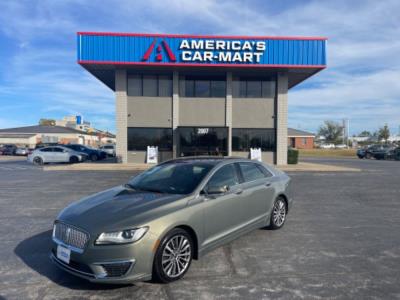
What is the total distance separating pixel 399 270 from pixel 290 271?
153 centimetres

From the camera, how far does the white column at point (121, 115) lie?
21.2 metres

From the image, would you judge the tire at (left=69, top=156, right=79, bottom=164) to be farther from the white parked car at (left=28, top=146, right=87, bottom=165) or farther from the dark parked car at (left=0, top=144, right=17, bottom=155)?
the dark parked car at (left=0, top=144, right=17, bottom=155)

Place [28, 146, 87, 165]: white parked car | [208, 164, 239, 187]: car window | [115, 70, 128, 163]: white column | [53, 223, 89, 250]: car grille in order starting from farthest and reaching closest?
[28, 146, 87, 165]: white parked car < [115, 70, 128, 163]: white column < [208, 164, 239, 187]: car window < [53, 223, 89, 250]: car grille

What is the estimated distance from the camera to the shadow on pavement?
3440 millimetres

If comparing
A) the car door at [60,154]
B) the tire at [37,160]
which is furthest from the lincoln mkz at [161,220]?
the tire at [37,160]

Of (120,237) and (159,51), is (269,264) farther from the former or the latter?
(159,51)

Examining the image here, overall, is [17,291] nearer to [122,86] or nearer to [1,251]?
[1,251]

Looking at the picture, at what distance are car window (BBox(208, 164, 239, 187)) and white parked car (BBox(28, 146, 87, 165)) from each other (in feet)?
70.4

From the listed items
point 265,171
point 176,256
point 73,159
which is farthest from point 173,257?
point 73,159

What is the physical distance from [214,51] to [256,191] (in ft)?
54.0

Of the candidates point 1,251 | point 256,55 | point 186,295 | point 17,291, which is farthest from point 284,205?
point 256,55

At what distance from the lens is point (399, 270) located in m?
3.92

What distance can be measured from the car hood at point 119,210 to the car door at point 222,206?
0.48 meters

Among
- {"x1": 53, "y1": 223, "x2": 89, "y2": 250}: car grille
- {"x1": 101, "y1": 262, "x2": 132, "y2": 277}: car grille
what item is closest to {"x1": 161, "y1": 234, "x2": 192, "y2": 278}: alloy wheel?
{"x1": 101, "y1": 262, "x2": 132, "y2": 277}: car grille
